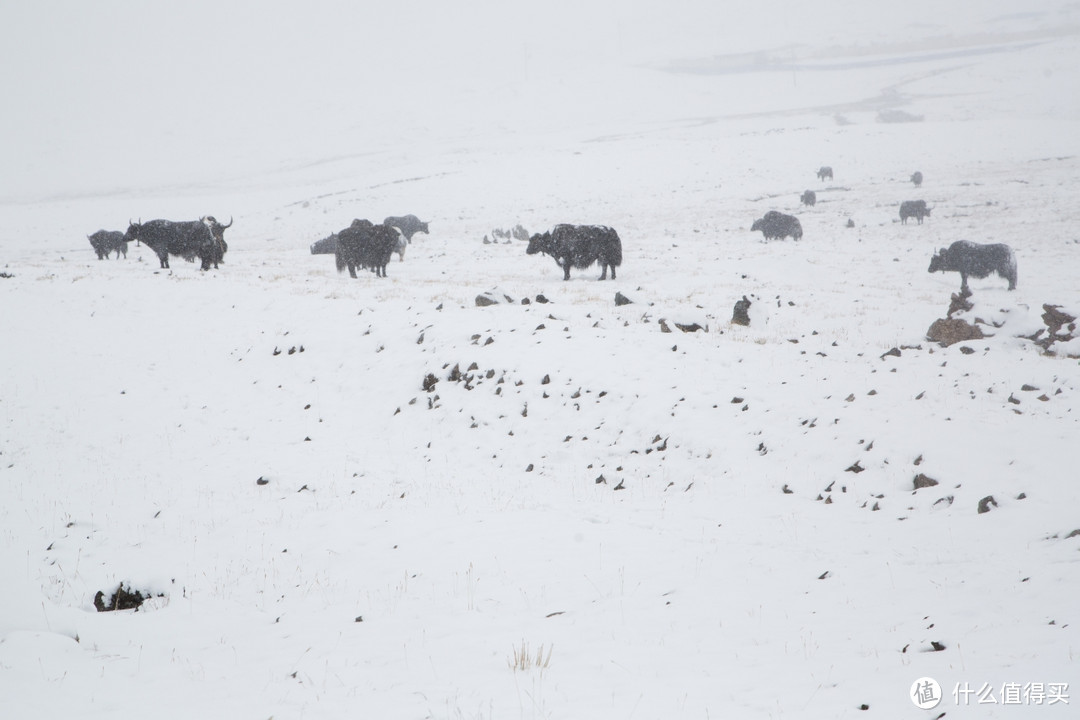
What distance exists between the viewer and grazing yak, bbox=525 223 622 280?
19.7 meters

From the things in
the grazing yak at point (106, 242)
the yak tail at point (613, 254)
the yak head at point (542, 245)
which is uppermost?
the grazing yak at point (106, 242)

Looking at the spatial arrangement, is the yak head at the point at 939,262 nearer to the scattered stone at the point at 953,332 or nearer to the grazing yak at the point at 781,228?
the scattered stone at the point at 953,332

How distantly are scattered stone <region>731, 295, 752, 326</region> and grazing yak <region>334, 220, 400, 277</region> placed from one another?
11.7 m

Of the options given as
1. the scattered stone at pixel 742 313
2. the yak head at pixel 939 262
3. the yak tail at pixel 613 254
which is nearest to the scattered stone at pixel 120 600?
the scattered stone at pixel 742 313

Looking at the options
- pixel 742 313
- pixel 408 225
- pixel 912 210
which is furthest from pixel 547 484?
pixel 912 210

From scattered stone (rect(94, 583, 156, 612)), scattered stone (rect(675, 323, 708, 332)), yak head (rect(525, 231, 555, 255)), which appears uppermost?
yak head (rect(525, 231, 555, 255))

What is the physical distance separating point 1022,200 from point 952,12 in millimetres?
156709

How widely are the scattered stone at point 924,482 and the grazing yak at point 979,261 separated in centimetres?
1195

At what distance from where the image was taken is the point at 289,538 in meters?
7.32

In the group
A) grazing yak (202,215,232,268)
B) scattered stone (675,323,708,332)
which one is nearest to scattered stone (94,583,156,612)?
scattered stone (675,323,708,332)

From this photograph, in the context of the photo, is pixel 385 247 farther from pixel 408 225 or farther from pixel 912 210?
pixel 912 210

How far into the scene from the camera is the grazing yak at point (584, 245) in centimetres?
1973

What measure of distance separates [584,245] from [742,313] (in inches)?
269

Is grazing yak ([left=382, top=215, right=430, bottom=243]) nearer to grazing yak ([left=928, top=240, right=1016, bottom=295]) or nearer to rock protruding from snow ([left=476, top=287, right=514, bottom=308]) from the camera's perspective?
rock protruding from snow ([left=476, top=287, right=514, bottom=308])
